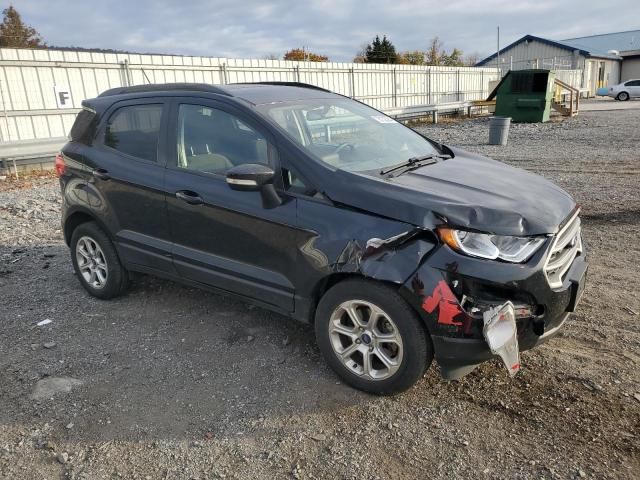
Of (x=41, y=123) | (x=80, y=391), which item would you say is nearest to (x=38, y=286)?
(x=80, y=391)

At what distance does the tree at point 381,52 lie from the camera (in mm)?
47156

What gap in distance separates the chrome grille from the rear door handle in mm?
3380

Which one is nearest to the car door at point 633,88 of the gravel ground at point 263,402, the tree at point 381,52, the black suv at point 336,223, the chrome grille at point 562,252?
the tree at point 381,52

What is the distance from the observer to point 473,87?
104 ft

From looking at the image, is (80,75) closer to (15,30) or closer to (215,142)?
(215,142)

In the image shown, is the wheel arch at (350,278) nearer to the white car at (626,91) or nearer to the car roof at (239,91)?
the car roof at (239,91)

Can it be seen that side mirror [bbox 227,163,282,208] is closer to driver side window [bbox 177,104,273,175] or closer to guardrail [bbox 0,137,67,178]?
driver side window [bbox 177,104,273,175]

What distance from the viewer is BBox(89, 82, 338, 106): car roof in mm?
3811

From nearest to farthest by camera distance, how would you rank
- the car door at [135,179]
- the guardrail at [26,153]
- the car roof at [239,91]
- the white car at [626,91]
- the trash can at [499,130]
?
1. the car roof at [239,91]
2. the car door at [135,179]
3. the guardrail at [26,153]
4. the trash can at [499,130]
5. the white car at [626,91]

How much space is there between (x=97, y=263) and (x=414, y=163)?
293 cm

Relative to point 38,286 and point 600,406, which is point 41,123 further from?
point 600,406

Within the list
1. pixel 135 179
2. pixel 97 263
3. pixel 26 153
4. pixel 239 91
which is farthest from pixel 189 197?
pixel 26 153

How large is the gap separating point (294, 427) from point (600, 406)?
1729 mm

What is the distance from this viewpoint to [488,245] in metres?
2.79
